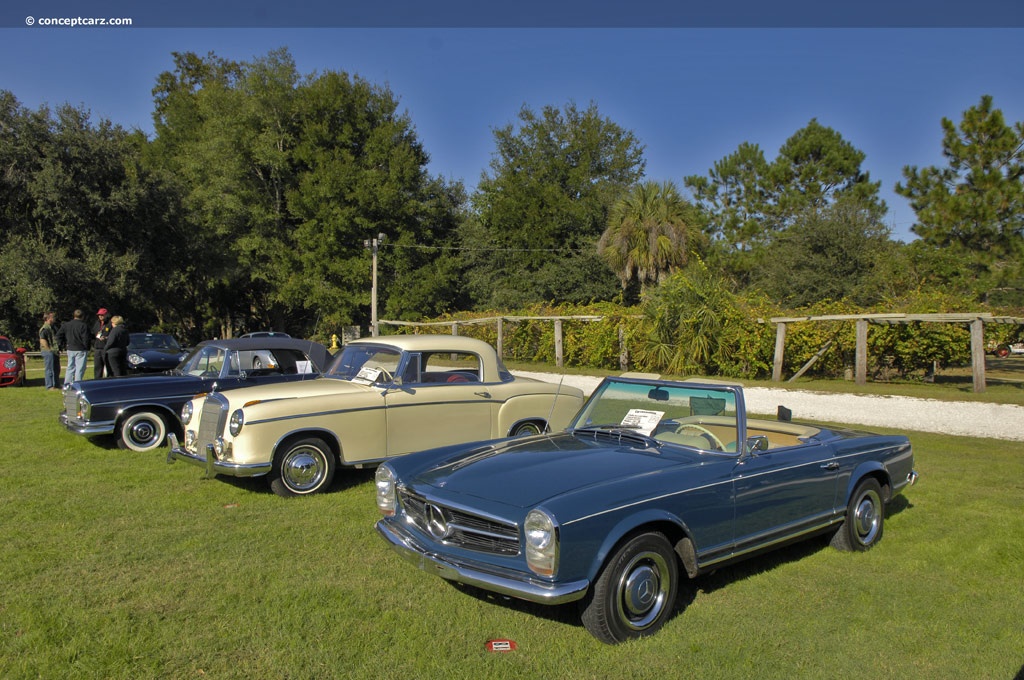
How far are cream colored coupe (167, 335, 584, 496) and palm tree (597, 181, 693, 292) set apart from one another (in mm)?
20026

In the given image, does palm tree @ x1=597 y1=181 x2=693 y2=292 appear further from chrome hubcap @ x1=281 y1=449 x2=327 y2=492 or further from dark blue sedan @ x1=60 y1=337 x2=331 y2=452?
chrome hubcap @ x1=281 y1=449 x2=327 y2=492

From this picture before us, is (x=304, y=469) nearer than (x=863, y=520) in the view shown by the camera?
No

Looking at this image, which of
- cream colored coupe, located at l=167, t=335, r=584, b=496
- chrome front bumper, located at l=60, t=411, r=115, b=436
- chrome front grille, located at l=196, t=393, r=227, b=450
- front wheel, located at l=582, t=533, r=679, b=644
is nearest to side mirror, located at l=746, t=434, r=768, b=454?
front wheel, located at l=582, t=533, r=679, b=644

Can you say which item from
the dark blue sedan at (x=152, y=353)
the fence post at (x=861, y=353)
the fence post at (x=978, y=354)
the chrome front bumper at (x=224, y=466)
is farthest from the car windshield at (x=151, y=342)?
the fence post at (x=978, y=354)

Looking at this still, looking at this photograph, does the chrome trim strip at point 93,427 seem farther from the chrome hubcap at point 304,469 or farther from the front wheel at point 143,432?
the chrome hubcap at point 304,469

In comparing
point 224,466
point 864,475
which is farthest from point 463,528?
point 224,466

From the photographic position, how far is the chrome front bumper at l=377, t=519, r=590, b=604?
3.66m

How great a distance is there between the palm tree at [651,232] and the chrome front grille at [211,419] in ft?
73.4

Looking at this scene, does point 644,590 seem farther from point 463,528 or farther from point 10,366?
point 10,366

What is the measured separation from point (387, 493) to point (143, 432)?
5.92m

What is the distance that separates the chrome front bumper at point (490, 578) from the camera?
3.66 m

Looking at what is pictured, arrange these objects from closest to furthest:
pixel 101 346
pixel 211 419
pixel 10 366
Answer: pixel 211 419, pixel 101 346, pixel 10 366

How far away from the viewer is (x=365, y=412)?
24.2 ft

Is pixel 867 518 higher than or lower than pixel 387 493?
lower
